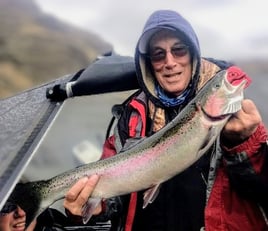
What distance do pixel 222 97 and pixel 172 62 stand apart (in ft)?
2.35

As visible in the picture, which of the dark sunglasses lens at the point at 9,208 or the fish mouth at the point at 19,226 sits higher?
the fish mouth at the point at 19,226

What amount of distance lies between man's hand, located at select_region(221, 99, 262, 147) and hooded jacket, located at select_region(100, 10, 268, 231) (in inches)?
2.3

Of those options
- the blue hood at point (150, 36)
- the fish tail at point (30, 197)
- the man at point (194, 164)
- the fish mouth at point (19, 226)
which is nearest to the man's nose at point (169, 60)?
the man at point (194, 164)

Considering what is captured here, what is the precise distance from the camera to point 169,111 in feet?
12.5

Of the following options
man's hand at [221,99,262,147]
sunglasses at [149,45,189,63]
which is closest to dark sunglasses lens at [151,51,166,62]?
sunglasses at [149,45,189,63]

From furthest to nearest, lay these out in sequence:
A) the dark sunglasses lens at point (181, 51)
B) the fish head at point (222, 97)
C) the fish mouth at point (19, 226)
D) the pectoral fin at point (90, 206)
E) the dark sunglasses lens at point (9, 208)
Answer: the fish mouth at point (19, 226), the dark sunglasses lens at point (181, 51), the dark sunglasses lens at point (9, 208), the pectoral fin at point (90, 206), the fish head at point (222, 97)

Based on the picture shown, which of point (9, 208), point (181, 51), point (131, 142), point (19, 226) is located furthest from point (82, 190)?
point (181, 51)

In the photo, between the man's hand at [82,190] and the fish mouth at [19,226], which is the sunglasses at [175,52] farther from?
the fish mouth at [19,226]

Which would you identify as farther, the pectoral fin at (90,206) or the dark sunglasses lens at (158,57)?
the dark sunglasses lens at (158,57)

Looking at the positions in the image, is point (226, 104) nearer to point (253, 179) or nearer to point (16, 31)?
point (253, 179)

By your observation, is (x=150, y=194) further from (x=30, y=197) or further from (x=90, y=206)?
Result: (x=30, y=197)

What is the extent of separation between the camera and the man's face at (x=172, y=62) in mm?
3637

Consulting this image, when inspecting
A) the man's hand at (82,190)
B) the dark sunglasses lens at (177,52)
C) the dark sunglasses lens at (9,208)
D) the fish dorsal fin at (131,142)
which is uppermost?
the dark sunglasses lens at (177,52)

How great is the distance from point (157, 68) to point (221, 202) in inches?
39.1
